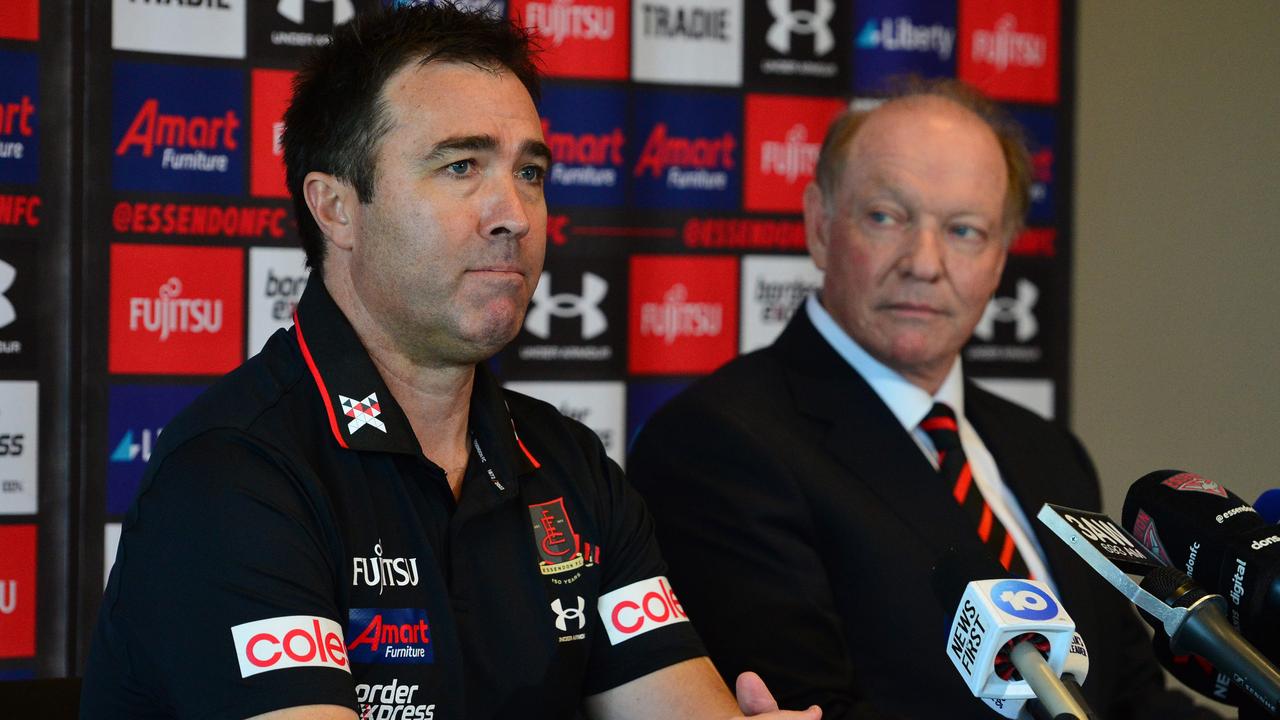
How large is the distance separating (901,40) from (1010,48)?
0.99 feet

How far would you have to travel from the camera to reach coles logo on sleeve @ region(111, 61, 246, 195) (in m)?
2.65

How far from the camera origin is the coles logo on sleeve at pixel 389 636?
1.45 metres

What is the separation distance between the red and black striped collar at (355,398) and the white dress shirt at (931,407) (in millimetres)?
A: 738

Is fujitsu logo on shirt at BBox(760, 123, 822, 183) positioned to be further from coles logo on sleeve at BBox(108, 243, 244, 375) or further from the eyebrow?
the eyebrow

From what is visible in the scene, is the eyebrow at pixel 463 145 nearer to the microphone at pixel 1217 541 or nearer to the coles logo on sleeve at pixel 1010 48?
the microphone at pixel 1217 541

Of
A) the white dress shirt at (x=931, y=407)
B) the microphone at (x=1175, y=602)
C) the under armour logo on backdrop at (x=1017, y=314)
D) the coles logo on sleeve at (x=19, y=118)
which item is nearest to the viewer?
the microphone at (x=1175, y=602)

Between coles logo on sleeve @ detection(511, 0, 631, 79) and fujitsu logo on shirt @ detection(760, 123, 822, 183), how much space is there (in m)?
0.39

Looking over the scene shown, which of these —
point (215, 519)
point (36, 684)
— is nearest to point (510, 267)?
point (215, 519)

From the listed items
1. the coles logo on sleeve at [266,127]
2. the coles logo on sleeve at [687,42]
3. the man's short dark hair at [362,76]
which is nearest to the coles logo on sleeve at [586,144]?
the coles logo on sleeve at [687,42]

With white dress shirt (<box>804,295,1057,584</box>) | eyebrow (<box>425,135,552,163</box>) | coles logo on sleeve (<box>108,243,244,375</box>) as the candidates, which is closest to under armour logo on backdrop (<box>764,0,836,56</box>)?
white dress shirt (<box>804,295,1057,584</box>)

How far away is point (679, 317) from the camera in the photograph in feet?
10.3

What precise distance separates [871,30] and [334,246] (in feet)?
6.39

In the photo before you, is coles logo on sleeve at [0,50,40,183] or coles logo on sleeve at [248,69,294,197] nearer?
coles logo on sleeve at [0,50,40,183]

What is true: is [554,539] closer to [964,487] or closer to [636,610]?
[636,610]
